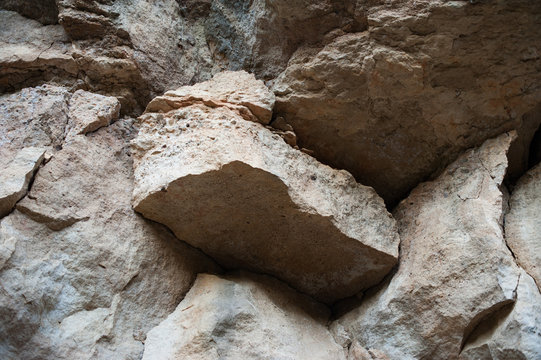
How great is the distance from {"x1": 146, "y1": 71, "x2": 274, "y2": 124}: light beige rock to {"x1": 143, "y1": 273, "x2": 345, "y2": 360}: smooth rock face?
709 millimetres

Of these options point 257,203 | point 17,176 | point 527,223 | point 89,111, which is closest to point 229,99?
point 257,203

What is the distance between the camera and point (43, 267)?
67.2 inches

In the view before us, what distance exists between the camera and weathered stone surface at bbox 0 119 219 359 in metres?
1.62

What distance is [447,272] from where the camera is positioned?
1.82 meters

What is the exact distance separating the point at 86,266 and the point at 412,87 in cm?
147

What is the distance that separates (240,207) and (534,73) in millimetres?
1300

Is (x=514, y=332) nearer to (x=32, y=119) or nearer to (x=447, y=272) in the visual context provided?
(x=447, y=272)

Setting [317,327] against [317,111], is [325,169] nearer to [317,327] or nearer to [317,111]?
[317,111]

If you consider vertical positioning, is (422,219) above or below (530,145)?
below

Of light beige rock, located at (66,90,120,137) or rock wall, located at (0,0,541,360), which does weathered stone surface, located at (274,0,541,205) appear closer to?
rock wall, located at (0,0,541,360)

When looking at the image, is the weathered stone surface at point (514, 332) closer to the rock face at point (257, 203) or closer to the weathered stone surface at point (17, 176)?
the rock face at point (257, 203)

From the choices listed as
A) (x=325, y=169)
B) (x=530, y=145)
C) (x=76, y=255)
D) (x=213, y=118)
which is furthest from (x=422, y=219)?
(x=76, y=255)

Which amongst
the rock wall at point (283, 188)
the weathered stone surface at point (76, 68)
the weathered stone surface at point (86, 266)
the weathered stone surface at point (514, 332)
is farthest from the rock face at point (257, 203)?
the weathered stone surface at point (514, 332)

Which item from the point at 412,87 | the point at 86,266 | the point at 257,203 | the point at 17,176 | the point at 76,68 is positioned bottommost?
the point at 86,266
